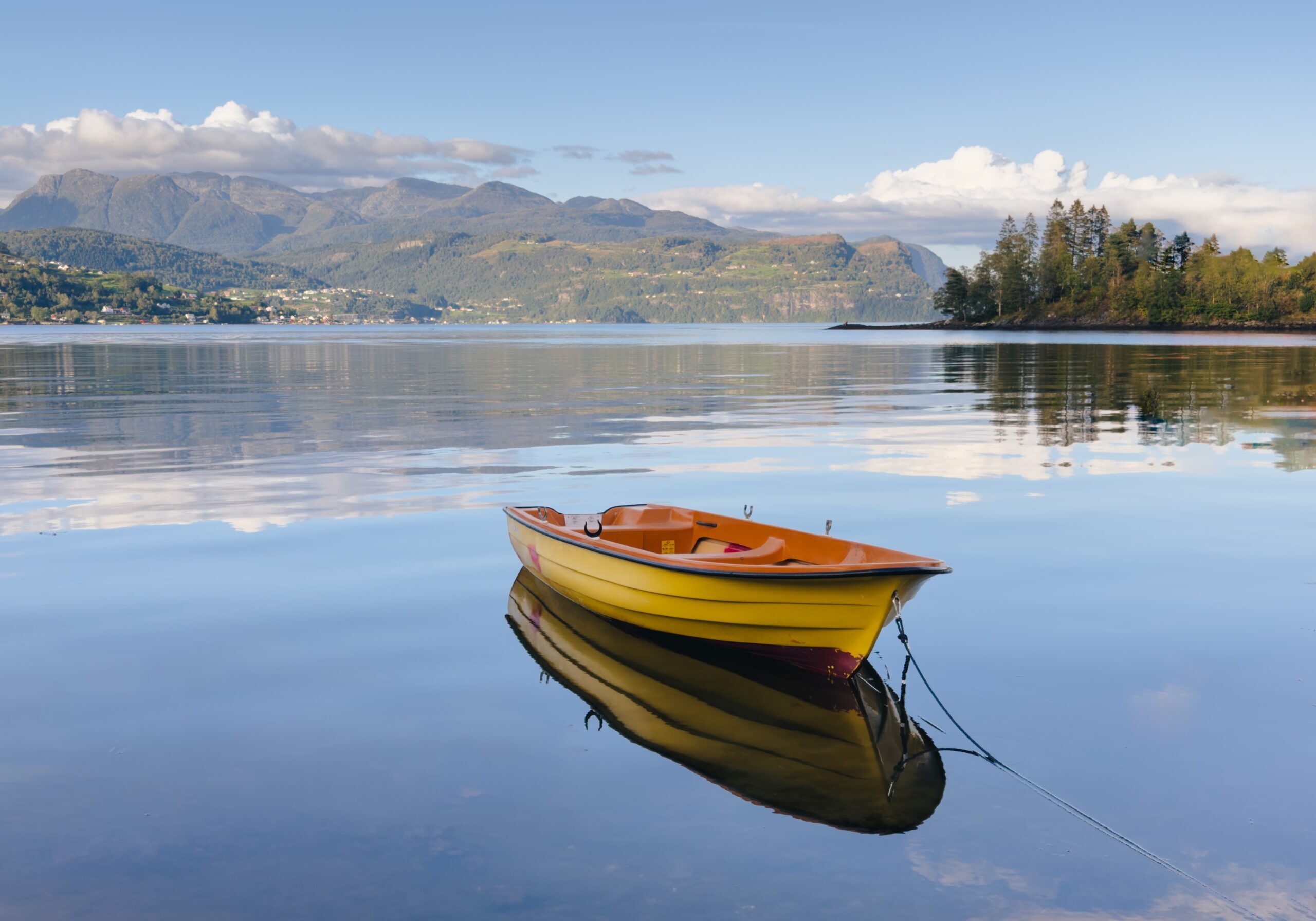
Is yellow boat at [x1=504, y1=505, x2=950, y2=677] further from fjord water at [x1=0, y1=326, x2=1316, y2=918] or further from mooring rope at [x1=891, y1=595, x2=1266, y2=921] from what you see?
fjord water at [x1=0, y1=326, x2=1316, y2=918]

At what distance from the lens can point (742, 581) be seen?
10.9 m

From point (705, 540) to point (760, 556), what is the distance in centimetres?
226

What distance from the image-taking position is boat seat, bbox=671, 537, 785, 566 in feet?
39.3

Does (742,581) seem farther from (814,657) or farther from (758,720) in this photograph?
(758,720)

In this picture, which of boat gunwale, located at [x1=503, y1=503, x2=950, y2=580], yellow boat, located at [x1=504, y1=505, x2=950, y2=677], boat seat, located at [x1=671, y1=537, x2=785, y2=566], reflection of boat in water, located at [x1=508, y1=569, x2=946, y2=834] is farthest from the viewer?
boat seat, located at [x1=671, y1=537, x2=785, y2=566]

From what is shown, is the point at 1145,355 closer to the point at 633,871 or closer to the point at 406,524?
the point at 406,524

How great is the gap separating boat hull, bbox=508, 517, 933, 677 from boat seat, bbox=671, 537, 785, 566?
22.9 inches

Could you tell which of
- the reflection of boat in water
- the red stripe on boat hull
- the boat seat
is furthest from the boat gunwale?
the reflection of boat in water

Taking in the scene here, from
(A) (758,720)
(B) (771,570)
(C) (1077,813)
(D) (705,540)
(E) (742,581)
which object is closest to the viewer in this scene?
(C) (1077,813)

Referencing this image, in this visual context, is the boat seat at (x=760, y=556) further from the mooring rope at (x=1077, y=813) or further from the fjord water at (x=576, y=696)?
the mooring rope at (x=1077, y=813)

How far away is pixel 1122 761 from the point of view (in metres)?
8.66

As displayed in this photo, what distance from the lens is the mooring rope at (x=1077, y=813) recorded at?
21.6 ft

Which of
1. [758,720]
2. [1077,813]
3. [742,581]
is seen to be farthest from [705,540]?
[1077,813]

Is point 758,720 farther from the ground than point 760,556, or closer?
closer
